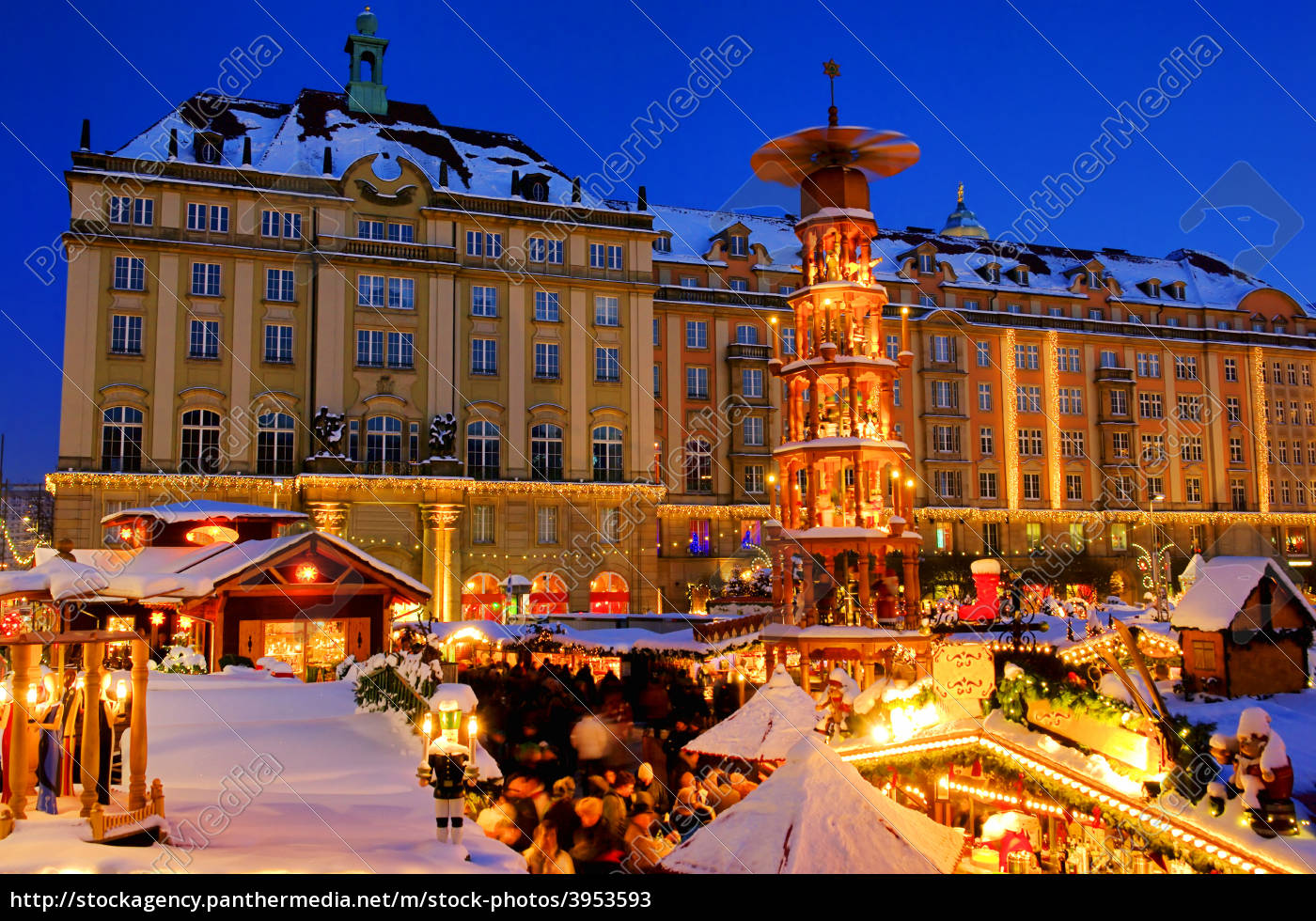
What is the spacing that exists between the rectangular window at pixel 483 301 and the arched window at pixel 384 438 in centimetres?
626

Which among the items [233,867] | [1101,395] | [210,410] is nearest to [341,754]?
[233,867]

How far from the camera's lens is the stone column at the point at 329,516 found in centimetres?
4144

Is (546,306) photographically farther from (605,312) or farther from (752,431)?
(752,431)

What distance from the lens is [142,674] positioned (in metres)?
10.2

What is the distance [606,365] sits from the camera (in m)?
48.2

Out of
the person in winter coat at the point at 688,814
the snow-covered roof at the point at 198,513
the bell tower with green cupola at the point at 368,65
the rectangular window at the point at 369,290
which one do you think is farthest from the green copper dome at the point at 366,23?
the person in winter coat at the point at 688,814

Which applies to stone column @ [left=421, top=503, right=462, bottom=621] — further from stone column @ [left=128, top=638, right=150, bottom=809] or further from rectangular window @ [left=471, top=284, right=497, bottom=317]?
stone column @ [left=128, top=638, right=150, bottom=809]

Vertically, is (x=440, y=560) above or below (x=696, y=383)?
below

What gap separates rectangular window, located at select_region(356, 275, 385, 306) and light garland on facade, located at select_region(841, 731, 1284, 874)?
121 ft

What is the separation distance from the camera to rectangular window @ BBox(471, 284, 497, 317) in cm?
4666

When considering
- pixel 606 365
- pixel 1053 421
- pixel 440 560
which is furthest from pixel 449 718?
pixel 1053 421

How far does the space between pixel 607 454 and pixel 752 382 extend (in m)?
11.5

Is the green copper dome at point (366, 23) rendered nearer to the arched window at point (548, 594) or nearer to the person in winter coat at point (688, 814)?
the arched window at point (548, 594)

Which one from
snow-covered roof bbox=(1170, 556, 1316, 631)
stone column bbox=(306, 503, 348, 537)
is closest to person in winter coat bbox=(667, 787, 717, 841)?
snow-covered roof bbox=(1170, 556, 1316, 631)
